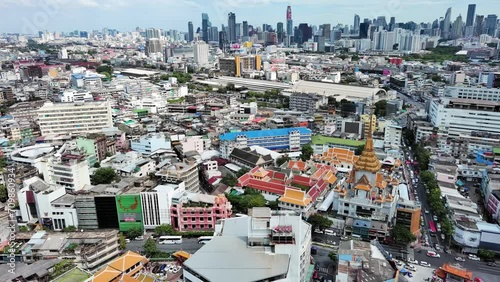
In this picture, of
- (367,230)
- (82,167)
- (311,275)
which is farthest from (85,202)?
(367,230)

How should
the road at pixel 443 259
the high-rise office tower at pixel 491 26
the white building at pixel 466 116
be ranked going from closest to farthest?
the road at pixel 443 259 → the white building at pixel 466 116 → the high-rise office tower at pixel 491 26

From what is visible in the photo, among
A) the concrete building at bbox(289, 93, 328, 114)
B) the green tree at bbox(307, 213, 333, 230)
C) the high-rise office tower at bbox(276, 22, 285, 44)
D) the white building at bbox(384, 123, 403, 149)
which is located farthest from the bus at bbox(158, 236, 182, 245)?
the high-rise office tower at bbox(276, 22, 285, 44)

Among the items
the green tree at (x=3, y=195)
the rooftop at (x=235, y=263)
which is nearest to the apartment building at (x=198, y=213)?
the rooftop at (x=235, y=263)

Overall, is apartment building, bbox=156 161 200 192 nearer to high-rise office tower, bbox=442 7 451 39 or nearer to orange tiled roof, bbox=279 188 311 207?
orange tiled roof, bbox=279 188 311 207

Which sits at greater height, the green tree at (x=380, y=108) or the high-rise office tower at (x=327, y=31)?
the high-rise office tower at (x=327, y=31)

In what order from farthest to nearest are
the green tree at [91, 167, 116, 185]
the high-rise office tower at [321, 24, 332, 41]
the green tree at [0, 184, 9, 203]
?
the high-rise office tower at [321, 24, 332, 41] → the green tree at [91, 167, 116, 185] → the green tree at [0, 184, 9, 203]

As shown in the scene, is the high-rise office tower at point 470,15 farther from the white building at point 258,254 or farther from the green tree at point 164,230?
the white building at point 258,254
